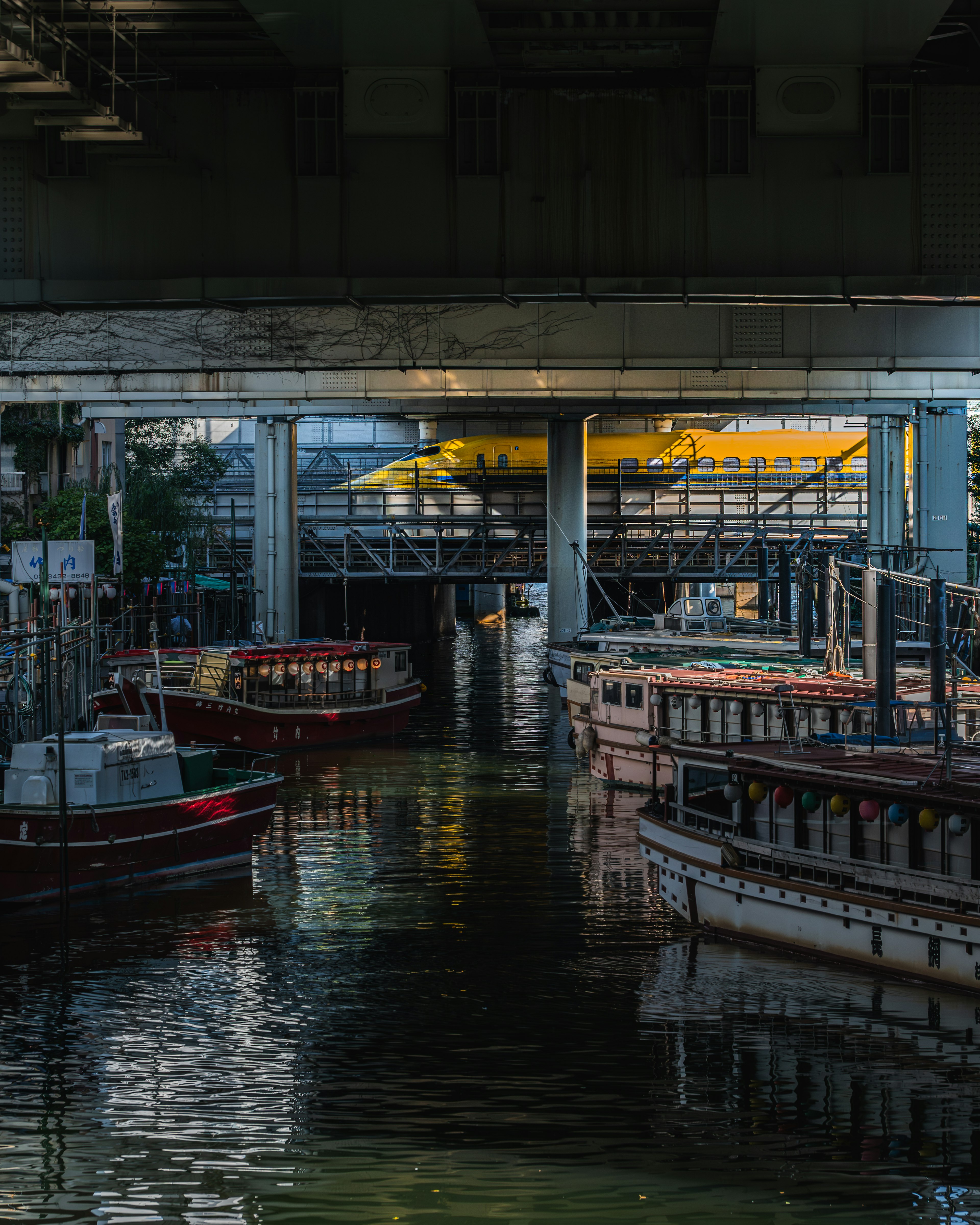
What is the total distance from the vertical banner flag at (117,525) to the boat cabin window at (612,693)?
15.4 metres

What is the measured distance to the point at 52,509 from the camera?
2234 inches

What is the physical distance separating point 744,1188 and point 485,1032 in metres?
4.55

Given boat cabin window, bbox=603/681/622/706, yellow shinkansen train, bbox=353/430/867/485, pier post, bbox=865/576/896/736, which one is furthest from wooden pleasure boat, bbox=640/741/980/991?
yellow shinkansen train, bbox=353/430/867/485

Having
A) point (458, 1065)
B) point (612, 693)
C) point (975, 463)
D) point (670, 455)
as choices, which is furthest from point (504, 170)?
point (670, 455)

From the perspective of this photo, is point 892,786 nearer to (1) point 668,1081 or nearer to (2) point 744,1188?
(1) point 668,1081

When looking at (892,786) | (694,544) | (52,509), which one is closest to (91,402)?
(52,509)

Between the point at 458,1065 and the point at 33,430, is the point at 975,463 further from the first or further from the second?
the point at 458,1065

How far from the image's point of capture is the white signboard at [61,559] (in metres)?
33.7

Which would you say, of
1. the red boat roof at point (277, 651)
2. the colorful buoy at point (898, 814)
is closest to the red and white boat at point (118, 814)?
the colorful buoy at point (898, 814)

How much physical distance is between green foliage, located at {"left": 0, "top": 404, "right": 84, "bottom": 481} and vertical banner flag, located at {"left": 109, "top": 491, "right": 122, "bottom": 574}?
75.5 feet

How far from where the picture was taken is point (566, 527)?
200ft

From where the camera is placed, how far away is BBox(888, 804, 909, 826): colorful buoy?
18.4 meters

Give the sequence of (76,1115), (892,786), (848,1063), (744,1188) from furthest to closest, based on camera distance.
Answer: (892,786)
(848,1063)
(76,1115)
(744,1188)

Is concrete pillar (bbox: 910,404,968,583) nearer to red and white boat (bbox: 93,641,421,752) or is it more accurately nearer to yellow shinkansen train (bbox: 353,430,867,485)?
red and white boat (bbox: 93,641,421,752)
